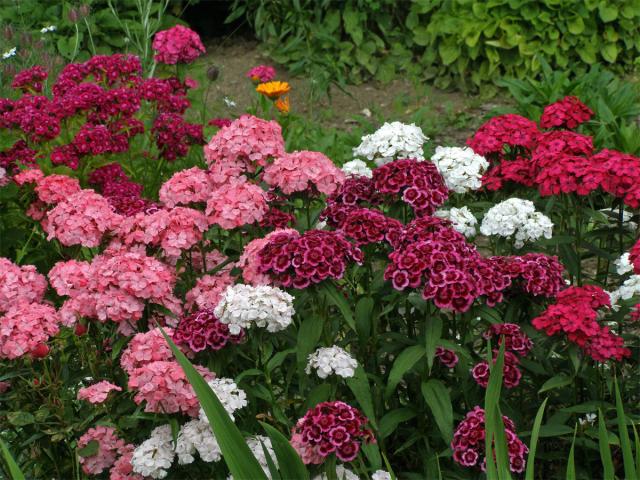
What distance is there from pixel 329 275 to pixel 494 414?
0.68 metres

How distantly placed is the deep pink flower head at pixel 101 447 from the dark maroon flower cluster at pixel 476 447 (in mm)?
972

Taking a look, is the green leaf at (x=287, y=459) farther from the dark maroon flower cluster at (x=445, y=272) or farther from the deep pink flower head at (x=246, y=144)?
the deep pink flower head at (x=246, y=144)

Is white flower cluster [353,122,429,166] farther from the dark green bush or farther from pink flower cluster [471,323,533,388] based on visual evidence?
the dark green bush

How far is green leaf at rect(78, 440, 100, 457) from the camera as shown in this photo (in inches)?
107

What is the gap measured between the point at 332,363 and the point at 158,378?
0.47m

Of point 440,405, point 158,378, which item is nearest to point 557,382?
point 440,405

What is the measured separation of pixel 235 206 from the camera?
3.05 m

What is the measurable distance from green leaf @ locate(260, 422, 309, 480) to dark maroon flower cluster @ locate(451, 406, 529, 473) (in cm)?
49

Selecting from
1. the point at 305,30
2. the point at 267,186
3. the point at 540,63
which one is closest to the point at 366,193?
the point at 267,186

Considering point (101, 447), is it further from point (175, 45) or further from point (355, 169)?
point (175, 45)

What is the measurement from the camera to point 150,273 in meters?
2.78

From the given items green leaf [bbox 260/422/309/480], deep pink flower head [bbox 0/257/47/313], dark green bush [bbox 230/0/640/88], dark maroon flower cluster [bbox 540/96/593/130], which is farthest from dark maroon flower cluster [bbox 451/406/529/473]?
dark green bush [bbox 230/0/640/88]

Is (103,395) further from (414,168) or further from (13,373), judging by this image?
(414,168)

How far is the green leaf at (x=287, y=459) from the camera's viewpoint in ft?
7.18
